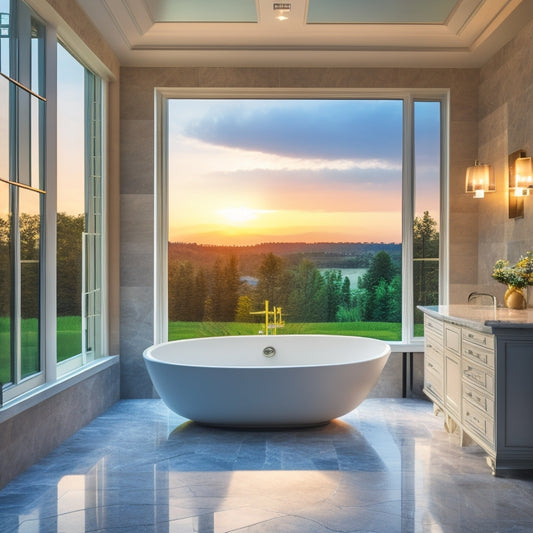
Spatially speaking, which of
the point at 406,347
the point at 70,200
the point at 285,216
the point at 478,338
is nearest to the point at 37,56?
the point at 70,200

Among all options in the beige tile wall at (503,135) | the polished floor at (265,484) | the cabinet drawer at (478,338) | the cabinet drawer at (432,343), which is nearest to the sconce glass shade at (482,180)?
the beige tile wall at (503,135)

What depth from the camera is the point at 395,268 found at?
5020mm

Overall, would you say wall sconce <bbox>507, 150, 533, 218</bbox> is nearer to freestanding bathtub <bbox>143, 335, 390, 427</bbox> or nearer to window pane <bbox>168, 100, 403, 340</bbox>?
window pane <bbox>168, 100, 403, 340</bbox>

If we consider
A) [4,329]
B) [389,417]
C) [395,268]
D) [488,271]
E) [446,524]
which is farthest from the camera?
[395,268]

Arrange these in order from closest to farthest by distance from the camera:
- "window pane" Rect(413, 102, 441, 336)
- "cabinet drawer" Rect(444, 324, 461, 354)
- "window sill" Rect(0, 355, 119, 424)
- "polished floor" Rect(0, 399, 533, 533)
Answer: "polished floor" Rect(0, 399, 533, 533) < "window sill" Rect(0, 355, 119, 424) < "cabinet drawer" Rect(444, 324, 461, 354) < "window pane" Rect(413, 102, 441, 336)

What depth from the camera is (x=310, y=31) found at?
14.0 ft

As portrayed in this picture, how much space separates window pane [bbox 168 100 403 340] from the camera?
16.6 ft

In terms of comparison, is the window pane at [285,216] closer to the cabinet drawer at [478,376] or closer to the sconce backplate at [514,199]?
the sconce backplate at [514,199]

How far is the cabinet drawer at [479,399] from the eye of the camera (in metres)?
2.94

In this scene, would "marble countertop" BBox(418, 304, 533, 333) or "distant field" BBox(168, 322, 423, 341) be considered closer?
"marble countertop" BBox(418, 304, 533, 333)

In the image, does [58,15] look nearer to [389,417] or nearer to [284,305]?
[284,305]

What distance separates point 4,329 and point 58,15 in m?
1.83

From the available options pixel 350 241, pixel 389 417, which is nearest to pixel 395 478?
pixel 389 417

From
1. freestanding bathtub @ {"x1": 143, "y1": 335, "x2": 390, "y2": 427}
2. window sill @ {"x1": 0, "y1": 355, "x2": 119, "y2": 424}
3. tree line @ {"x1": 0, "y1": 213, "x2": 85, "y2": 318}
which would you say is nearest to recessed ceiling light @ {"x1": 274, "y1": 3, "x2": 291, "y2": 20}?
tree line @ {"x1": 0, "y1": 213, "x2": 85, "y2": 318}
